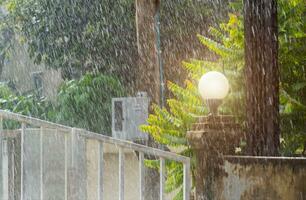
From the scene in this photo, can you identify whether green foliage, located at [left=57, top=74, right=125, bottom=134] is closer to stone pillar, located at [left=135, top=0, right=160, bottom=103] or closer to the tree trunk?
stone pillar, located at [left=135, top=0, right=160, bottom=103]

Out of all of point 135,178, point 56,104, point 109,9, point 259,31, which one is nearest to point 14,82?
point 56,104

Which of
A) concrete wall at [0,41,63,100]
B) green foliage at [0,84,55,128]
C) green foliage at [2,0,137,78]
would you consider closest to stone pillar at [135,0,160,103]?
green foliage at [2,0,137,78]

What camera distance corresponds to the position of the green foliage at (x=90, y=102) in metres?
11.7

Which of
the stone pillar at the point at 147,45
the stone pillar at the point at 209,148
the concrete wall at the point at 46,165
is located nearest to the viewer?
the concrete wall at the point at 46,165

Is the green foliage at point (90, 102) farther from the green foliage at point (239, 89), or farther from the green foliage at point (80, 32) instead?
the green foliage at point (239, 89)

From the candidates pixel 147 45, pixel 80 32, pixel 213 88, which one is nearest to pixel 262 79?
pixel 213 88

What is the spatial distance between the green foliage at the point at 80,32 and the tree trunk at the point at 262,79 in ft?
22.5

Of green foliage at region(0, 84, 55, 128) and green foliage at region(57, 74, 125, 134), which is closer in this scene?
green foliage at region(57, 74, 125, 134)

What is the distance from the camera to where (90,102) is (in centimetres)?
1181

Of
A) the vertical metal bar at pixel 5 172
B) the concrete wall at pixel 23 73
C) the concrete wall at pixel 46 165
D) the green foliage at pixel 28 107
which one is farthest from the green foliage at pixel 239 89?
the concrete wall at pixel 23 73

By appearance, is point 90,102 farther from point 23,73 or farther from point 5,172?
point 23,73

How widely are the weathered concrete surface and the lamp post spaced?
7 cm

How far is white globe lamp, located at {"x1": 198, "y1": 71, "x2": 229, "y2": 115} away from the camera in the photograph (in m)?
4.66

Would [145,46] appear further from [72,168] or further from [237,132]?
[72,168]
